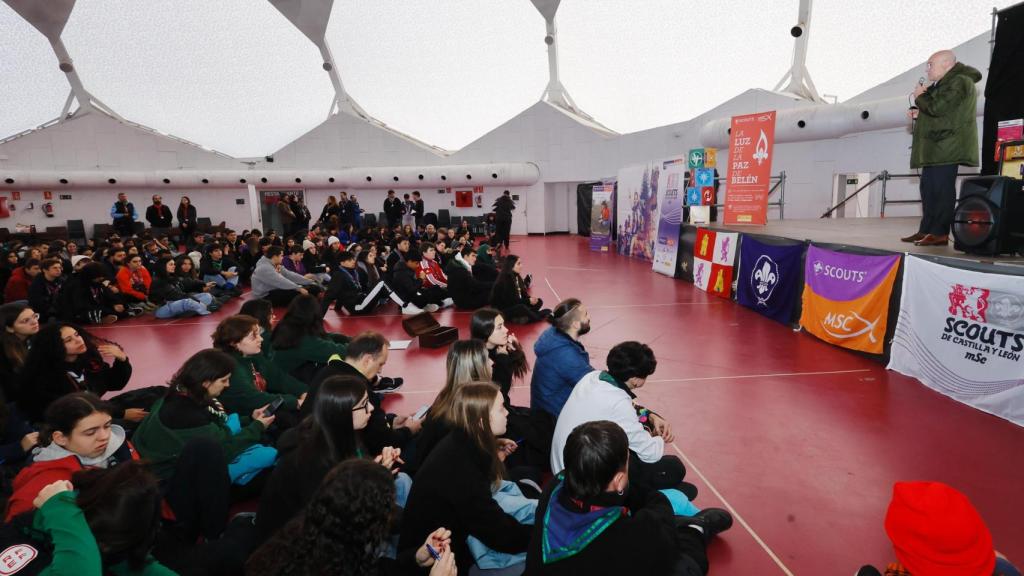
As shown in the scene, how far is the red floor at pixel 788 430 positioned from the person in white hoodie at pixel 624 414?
0.34 m

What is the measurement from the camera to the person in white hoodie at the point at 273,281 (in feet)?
28.8

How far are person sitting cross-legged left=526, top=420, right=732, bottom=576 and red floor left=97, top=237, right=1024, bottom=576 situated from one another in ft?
3.91

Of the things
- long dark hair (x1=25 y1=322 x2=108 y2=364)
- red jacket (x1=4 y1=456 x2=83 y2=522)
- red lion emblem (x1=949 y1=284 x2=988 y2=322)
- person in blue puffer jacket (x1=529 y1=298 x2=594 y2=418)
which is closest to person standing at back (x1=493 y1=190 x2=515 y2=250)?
red lion emblem (x1=949 y1=284 x2=988 y2=322)

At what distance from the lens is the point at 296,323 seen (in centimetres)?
460

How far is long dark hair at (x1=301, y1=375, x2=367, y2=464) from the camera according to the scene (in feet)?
7.63

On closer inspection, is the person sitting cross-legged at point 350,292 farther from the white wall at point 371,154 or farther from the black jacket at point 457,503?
the white wall at point 371,154

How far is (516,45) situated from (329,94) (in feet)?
25.3

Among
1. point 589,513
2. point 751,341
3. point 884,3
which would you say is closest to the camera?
point 589,513

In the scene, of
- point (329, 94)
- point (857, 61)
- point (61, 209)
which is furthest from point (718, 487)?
point (61, 209)

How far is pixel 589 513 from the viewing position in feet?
5.69

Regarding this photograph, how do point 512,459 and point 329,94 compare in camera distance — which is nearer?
point 512,459

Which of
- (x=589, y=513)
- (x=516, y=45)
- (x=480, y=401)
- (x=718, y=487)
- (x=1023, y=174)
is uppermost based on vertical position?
(x=516, y=45)

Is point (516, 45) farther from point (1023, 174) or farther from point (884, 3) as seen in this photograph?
point (1023, 174)

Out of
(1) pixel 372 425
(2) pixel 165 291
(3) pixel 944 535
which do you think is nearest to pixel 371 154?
(2) pixel 165 291
